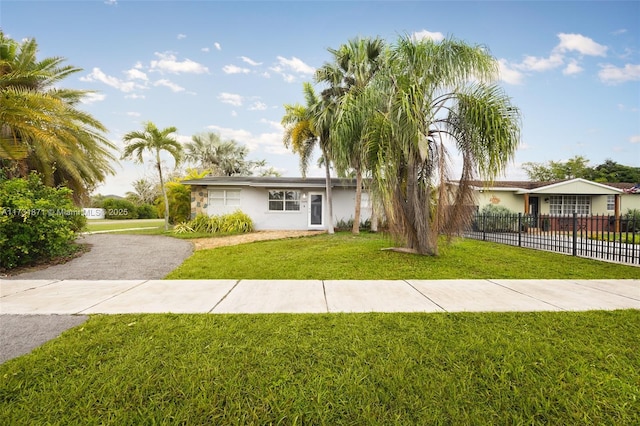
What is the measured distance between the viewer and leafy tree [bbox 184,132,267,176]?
3116 cm

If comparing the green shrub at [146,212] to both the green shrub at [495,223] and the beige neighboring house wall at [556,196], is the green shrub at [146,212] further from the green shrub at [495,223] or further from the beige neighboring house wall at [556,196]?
the beige neighboring house wall at [556,196]

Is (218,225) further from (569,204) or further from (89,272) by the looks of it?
(569,204)

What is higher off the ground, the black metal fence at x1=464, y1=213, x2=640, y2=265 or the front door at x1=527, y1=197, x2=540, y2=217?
the front door at x1=527, y1=197, x2=540, y2=217

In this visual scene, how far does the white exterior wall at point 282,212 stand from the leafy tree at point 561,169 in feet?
103

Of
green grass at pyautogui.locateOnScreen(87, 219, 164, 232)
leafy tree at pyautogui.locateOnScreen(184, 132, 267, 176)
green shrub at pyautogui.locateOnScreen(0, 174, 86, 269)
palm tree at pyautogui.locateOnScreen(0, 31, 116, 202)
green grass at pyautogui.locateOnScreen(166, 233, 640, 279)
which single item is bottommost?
green grass at pyautogui.locateOnScreen(166, 233, 640, 279)

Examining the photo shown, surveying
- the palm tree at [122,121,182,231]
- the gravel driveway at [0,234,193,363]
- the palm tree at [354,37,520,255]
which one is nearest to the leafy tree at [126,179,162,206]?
the palm tree at [122,121,182,231]

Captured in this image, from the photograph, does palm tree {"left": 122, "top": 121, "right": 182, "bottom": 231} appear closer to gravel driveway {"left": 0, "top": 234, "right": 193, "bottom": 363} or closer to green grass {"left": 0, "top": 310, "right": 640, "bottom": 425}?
gravel driveway {"left": 0, "top": 234, "right": 193, "bottom": 363}

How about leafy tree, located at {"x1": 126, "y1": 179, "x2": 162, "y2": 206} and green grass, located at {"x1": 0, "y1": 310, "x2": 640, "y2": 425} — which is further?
leafy tree, located at {"x1": 126, "y1": 179, "x2": 162, "y2": 206}

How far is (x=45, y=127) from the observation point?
332 inches

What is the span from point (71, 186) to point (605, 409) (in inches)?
558

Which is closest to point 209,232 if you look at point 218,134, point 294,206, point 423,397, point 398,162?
point 294,206

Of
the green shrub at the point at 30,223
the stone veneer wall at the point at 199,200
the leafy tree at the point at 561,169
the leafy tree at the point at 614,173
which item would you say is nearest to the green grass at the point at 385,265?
the green shrub at the point at 30,223

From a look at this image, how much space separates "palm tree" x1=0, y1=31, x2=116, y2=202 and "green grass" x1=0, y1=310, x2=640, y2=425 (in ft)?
24.5

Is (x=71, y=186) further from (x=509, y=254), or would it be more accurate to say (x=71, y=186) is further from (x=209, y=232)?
(x=509, y=254)
